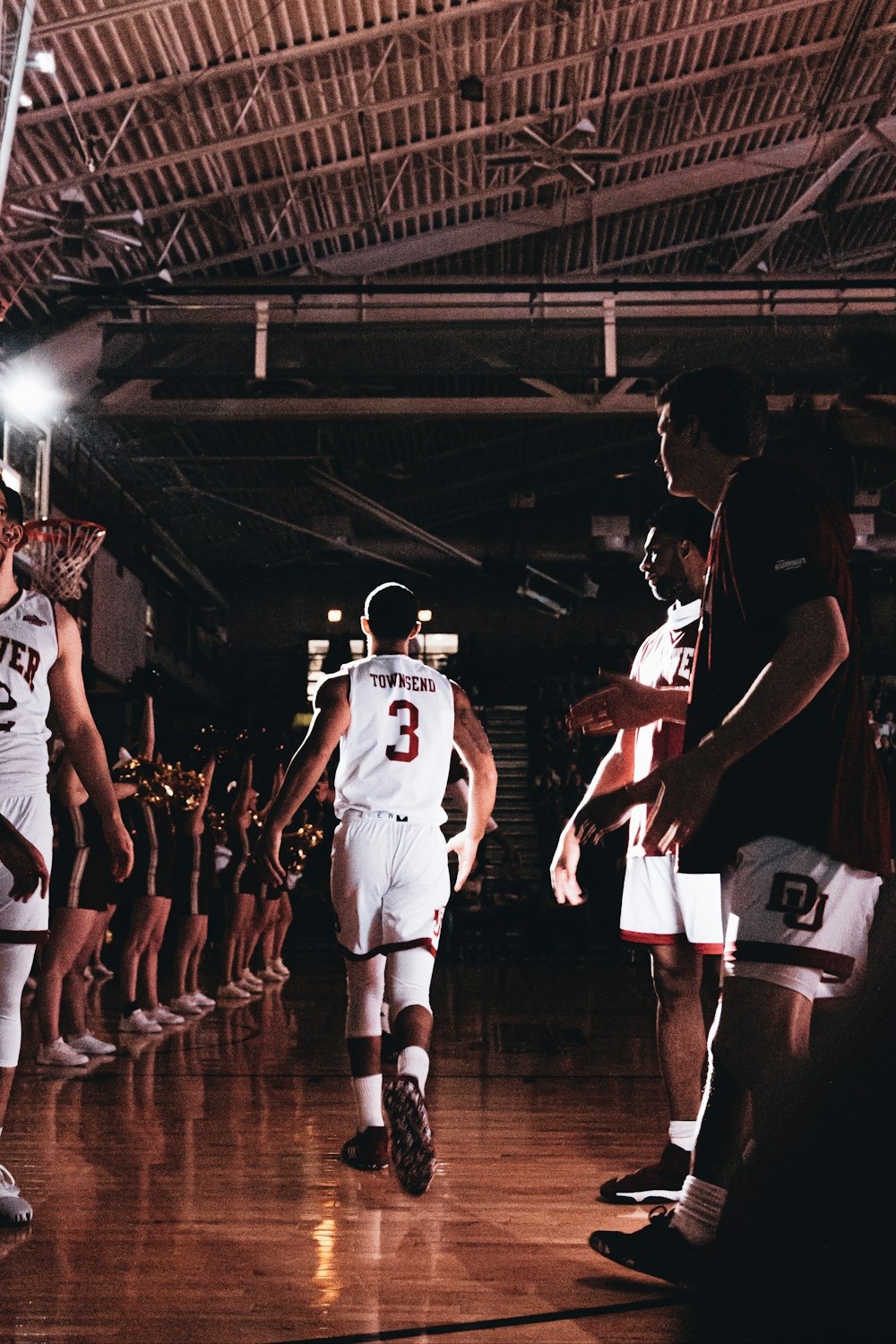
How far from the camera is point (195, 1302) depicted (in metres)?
2.77

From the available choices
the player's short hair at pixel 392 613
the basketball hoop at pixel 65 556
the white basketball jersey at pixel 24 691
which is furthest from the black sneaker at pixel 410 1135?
the basketball hoop at pixel 65 556

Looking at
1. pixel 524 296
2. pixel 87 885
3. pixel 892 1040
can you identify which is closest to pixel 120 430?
pixel 524 296

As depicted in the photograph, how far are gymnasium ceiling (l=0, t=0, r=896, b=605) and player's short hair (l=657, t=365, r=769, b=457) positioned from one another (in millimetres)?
7742

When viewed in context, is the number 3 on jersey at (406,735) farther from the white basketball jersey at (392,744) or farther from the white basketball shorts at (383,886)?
the white basketball shorts at (383,886)

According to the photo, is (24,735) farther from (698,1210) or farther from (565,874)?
(698,1210)

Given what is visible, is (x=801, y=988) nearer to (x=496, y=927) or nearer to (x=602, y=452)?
(x=496, y=927)

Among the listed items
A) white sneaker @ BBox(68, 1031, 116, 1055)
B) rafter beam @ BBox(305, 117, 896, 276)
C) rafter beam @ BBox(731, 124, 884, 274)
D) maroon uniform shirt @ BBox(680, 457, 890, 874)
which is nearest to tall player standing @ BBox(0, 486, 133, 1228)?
maroon uniform shirt @ BBox(680, 457, 890, 874)

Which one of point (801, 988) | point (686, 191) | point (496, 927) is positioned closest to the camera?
point (801, 988)

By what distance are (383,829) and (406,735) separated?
0.32 meters

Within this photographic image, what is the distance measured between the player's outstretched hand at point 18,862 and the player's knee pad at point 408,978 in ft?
4.08

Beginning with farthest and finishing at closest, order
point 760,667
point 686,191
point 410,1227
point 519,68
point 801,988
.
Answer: point 686,191
point 519,68
point 410,1227
point 760,667
point 801,988

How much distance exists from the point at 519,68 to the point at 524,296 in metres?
4.30

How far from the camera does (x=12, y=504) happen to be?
3920 mm

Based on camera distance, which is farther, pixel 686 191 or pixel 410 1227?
pixel 686 191
